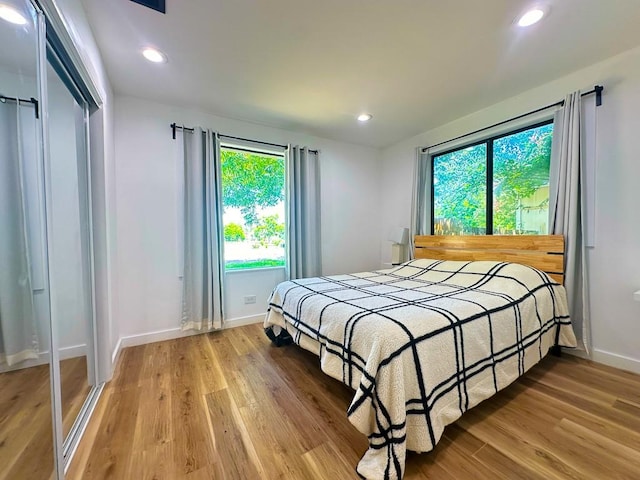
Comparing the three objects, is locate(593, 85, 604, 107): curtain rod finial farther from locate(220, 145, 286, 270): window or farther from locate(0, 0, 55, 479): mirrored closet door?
locate(0, 0, 55, 479): mirrored closet door

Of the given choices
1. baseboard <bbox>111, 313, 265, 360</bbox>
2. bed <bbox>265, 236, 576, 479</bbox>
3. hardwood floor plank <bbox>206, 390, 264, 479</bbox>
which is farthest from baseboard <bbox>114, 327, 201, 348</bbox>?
hardwood floor plank <bbox>206, 390, 264, 479</bbox>

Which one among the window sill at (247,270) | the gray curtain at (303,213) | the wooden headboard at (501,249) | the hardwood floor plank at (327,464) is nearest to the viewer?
the hardwood floor plank at (327,464)

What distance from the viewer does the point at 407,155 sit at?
388 cm

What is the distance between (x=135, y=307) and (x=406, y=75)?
339 centimetres

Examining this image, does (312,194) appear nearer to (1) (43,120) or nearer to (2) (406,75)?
(2) (406,75)

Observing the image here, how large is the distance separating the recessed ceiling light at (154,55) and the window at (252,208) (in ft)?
3.75

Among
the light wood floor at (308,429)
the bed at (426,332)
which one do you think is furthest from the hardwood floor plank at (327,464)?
the bed at (426,332)

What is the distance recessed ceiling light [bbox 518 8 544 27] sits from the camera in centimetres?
162

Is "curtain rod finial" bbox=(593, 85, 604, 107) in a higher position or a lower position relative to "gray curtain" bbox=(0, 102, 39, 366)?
higher

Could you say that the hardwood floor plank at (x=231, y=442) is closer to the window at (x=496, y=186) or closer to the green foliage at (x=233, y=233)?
the green foliage at (x=233, y=233)

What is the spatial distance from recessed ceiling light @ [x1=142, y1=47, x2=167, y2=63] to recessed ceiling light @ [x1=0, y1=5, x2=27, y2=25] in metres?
1.03

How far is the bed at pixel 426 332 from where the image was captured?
1.22 metres

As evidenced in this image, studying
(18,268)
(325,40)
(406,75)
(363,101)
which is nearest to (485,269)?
(406,75)

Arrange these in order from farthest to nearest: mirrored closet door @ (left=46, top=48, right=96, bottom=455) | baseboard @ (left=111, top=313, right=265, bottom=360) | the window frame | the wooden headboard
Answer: the window frame, baseboard @ (left=111, top=313, right=265, bottom=360), the wooden headboard, mirrored closet door @ (left=46, top=48, right=96, bottom=455)
